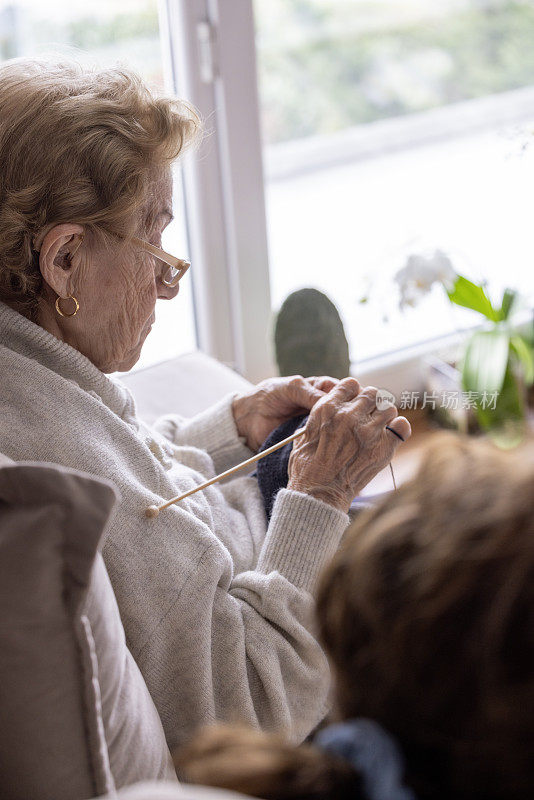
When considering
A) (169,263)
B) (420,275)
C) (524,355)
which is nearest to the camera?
(169,263)

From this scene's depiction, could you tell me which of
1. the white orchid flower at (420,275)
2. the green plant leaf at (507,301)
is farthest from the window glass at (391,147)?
the white orchid flower at (420,275)

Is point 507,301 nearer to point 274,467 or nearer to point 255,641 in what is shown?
point 274,467

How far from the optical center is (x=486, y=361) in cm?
266

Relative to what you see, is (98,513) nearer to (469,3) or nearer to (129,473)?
(129,473)

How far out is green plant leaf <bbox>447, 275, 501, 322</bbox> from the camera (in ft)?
8.55

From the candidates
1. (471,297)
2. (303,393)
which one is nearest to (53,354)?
(303,393)

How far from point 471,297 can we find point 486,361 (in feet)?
0.63

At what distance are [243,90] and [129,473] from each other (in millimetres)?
1584

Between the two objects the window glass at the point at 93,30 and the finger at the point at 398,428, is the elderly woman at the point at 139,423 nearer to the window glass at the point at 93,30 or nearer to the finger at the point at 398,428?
the finger at the point at 398,428

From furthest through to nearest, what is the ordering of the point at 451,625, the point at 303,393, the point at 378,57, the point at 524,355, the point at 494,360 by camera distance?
the point at 378,57 < the point at 524,355 < the point at 494,360 < the point at 303,393 < the point at 451,625

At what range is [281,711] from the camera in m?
1.19

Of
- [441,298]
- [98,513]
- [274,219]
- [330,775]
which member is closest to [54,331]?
[98,513]

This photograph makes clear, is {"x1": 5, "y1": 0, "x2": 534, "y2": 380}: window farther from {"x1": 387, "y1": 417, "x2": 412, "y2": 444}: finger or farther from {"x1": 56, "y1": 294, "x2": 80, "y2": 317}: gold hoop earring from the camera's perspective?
{"x1": 56, "y1": 294, "x2": 80, "y2": 317}: gold hoop earring

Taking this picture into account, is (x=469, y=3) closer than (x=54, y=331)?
No
